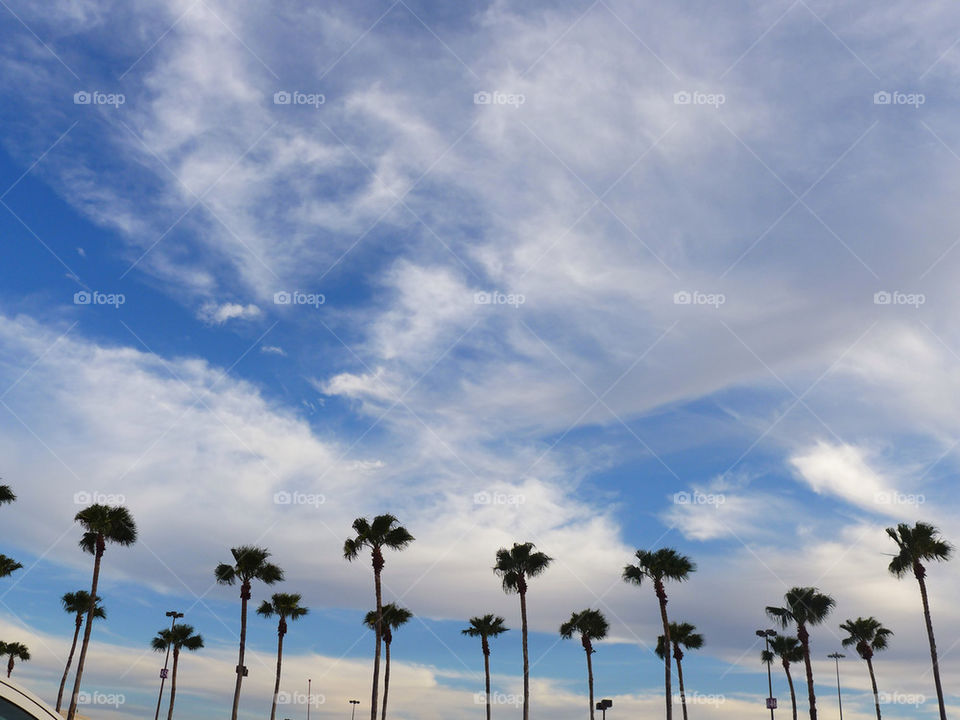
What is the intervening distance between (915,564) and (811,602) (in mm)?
9737

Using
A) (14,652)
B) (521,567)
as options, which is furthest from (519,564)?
(14,652)

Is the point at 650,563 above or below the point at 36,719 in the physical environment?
above

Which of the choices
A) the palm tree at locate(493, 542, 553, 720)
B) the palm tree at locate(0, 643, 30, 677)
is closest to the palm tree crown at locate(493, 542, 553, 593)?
the palm tree at locate(493, 542, 553, 720)

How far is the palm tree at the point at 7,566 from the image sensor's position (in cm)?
5291

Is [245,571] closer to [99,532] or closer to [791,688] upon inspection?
[99,532]

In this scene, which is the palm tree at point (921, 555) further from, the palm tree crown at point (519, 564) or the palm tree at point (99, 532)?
the palm tree at point (99, 532)

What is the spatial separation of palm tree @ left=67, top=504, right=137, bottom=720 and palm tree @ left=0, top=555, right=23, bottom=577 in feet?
21.4

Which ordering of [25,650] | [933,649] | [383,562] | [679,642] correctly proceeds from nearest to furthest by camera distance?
[383,562], [933,649], [679,642], [25,650]

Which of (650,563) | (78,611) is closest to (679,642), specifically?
(650,563)

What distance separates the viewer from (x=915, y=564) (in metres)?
52.7

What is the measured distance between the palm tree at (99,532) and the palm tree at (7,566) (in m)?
Answer: 6.51

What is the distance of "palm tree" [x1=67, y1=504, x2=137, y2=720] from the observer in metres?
50.9

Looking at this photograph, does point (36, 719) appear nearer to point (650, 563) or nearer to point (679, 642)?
point (650, 563)

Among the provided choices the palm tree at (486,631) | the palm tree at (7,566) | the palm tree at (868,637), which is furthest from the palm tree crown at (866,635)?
the palm tree at (7,566)
